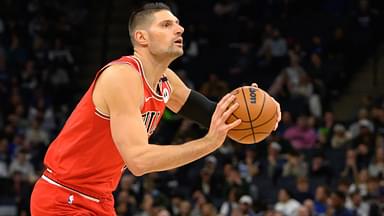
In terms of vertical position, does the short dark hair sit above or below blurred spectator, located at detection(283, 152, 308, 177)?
above

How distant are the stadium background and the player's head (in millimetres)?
6974

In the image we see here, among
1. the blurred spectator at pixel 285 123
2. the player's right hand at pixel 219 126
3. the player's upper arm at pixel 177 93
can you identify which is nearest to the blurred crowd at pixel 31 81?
the blurred spectator at pixel 285 123

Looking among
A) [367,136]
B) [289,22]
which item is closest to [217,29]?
[289,22]

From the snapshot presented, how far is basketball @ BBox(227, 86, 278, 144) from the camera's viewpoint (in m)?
5.24

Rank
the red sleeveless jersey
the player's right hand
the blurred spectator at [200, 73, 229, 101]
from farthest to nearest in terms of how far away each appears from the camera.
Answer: the blurred spectator at [200, 73, 229, 101] → the red sleeveless jersey → the player's right hand

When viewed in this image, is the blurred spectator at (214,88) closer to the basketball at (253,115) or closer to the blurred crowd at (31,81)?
the blurred crowd at (31,81)

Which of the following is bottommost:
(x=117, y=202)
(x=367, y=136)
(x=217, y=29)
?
(x=117, y=202)

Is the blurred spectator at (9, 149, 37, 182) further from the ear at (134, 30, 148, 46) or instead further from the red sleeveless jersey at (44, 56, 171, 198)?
the ear at (134, 30, 148, 46)

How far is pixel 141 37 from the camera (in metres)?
5.28

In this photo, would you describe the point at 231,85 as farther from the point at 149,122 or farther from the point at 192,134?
the point at 149,122

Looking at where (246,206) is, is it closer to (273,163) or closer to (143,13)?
(273,163)

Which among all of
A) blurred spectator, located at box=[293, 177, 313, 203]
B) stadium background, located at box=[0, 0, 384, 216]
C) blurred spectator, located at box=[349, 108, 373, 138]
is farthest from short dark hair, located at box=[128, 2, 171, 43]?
blurred spectator, located at box=[349, 108, 373, 138]

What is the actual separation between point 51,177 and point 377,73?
39.5ft

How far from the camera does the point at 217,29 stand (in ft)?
61.5
